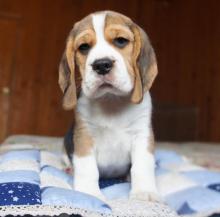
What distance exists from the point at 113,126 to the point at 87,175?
19cm

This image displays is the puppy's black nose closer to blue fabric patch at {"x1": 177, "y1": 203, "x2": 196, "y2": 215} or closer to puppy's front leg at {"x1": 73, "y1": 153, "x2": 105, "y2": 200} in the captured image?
puppy's front leg at {"x1": 73, "y1": 153, "x2": 105, "y2": 200}

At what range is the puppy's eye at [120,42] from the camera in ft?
4.52

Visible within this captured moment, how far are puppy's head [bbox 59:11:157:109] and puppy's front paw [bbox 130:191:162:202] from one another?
0.93 ft

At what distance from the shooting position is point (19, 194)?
3.72ft

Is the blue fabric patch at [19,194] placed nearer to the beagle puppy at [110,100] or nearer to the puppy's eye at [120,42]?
the beagle puppy at [110,100]

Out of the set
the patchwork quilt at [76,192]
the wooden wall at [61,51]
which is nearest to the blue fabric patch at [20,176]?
the patchwork quilt at [76,192]

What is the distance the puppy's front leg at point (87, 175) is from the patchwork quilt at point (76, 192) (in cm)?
4

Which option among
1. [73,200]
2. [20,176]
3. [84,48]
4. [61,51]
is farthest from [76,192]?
[61,51]

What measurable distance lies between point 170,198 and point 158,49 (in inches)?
134

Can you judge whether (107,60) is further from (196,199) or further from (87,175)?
(196,199)

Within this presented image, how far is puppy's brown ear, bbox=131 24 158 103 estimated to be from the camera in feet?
4.61

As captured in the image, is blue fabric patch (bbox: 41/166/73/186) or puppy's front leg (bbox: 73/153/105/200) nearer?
puppy's front leg (bbox: 73/153/105/200)

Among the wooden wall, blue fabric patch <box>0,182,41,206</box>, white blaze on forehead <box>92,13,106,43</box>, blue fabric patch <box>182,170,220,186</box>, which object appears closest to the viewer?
blue fabric patch <box>0,182,41,206</box>

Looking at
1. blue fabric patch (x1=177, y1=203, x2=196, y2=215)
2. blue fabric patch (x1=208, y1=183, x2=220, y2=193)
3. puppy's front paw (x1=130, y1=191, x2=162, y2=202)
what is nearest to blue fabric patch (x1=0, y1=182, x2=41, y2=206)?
puppy's front paw (x1=130, y1=191, x2=162, y2=202)
